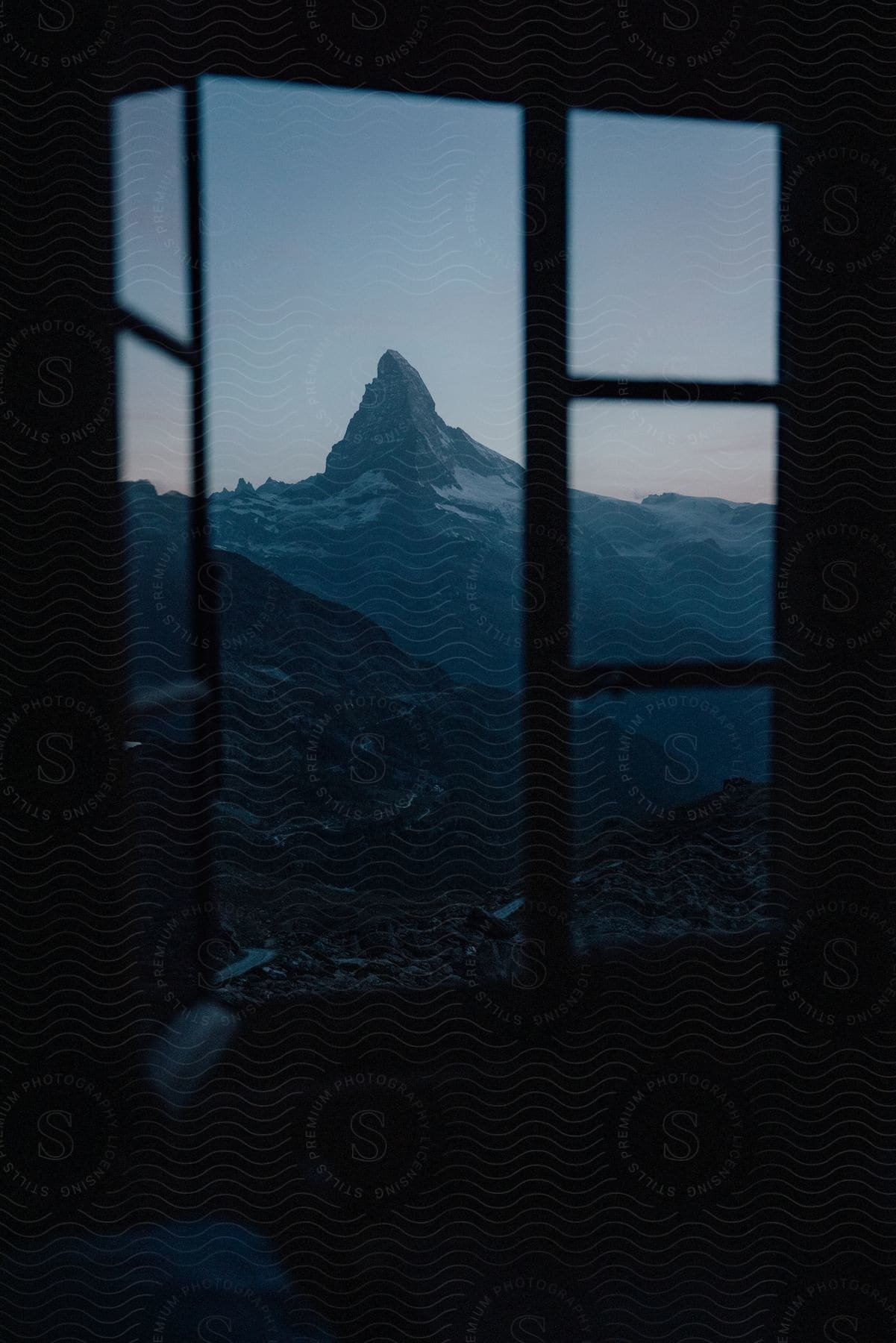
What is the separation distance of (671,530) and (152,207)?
703mm

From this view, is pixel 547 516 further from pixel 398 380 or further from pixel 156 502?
pixel 156 502

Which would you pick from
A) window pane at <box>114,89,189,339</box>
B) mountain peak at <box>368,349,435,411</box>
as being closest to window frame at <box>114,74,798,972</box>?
window pane at <box>114,89,189,339</box>

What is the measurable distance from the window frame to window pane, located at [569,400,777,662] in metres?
0.02

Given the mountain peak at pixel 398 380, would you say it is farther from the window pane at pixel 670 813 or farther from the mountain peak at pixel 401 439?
the window pane at pixel 670 813

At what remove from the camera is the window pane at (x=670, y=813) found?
996mm

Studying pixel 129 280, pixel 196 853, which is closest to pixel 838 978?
pixel 196 853

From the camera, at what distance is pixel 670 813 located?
1.00m

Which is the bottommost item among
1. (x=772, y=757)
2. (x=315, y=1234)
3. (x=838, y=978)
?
(x=315, y=1234)

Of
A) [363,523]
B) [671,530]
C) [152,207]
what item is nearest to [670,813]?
[671,530]

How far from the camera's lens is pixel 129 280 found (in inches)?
37.1

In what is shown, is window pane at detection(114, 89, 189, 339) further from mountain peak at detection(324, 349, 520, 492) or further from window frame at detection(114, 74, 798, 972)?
mountain peak at detection(324, 349, 520, 492)

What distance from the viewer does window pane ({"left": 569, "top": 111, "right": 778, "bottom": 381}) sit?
976 mm

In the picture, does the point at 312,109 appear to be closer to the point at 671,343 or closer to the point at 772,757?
the point at 671,343

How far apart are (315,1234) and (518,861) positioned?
1.61ft
